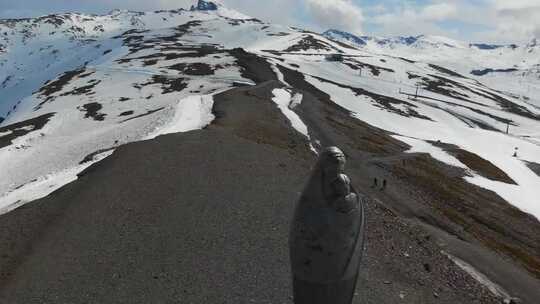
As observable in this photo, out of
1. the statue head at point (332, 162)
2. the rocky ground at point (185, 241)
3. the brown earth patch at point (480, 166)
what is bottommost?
the brown earth patch at point (480, 166)

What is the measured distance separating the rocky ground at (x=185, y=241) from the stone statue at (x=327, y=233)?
24.4 ft

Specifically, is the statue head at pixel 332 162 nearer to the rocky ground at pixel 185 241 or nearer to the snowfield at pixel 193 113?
the rocky ground at pixel 185 241

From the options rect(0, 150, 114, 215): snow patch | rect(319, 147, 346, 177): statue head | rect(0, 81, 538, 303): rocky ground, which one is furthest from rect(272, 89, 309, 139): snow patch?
rect(319, 147, 346, 177): statue head

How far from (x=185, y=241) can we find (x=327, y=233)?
12.3 metres

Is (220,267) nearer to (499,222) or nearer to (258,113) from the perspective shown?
(499,222)

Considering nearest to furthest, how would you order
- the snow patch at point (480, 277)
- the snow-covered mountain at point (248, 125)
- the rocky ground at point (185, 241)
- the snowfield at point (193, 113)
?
the rocky ground at point (185, 241) < the snow patch at point (480, 277) < the snow-covered mountain at point (248, 125) < the snowfield at point (193, 113)

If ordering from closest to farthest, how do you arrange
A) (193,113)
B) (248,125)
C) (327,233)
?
(327,233) < (248,125) < (193,113)

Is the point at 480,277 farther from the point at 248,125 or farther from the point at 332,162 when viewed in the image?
the point at 248,125

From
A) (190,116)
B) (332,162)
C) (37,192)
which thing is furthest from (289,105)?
(332,162)

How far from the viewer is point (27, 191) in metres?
30.7

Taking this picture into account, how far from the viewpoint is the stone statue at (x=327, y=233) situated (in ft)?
26.9

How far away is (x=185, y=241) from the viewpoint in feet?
63.7

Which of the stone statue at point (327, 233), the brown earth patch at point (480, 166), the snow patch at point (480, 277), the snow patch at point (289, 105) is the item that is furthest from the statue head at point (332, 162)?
the brown earth patch at point (480, 166)

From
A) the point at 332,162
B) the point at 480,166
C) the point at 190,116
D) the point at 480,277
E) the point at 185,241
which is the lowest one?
the point at 480,166
